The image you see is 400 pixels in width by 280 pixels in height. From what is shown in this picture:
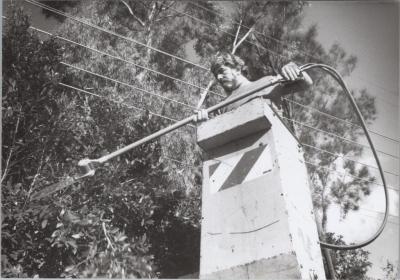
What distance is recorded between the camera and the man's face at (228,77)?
112 inches

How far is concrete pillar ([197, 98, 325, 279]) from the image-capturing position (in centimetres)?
189

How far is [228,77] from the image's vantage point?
2.86 m

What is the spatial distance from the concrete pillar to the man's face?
516 millimetres

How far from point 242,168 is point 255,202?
25cm

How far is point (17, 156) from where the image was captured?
4.07 m

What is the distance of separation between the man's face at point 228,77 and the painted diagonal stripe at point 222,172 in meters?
0.71

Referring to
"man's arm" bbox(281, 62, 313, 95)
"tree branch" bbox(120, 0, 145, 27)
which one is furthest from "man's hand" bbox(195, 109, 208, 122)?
"tree branch" bbox(120, 0, 145, 27)

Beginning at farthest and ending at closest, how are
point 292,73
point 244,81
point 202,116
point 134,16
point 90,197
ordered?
point 134,16, point 90,197, point 244,81, point 202,116, point 292,73

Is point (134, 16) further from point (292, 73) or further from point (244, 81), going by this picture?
point (292, 73)

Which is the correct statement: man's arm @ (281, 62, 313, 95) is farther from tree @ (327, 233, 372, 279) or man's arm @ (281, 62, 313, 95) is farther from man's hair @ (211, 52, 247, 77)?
tree @ (327, 233, 372, 279)

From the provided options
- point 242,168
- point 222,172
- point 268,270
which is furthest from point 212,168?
point 268,270

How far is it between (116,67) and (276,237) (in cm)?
629

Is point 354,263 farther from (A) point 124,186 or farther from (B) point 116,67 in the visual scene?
(B) point 116,67

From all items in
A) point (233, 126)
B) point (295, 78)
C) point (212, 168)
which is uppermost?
point (295, 78)
